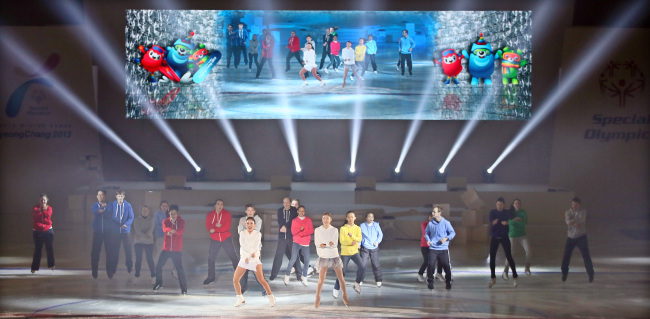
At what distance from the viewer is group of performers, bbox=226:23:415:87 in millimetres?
15719

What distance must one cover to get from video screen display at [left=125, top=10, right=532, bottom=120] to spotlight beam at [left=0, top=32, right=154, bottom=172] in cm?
127

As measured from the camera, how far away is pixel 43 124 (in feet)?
53.5

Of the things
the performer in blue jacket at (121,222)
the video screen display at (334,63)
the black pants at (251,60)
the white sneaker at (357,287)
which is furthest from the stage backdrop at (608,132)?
the performer in blue jacket at (121,222)

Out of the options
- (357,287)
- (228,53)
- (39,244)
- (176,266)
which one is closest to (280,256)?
(357,287)

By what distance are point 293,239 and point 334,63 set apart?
6.94 m

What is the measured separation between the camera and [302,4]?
16.2m

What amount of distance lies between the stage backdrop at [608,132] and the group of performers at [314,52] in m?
3.64

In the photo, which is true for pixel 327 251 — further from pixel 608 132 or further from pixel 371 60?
pixel 608 132

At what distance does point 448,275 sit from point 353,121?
7.77m

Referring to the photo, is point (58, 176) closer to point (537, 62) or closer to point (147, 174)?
point (147, 174)

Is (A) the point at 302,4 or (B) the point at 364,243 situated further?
(A) the point at 302,4

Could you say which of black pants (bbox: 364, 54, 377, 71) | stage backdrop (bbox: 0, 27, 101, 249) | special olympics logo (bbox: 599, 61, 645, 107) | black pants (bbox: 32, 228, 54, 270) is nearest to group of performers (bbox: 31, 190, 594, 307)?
black pants (bbox: 32, 228, 54, 270)

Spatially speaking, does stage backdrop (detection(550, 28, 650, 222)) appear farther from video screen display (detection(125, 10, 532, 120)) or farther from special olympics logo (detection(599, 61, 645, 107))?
video screen display (detection(125, 10, 532, 120))

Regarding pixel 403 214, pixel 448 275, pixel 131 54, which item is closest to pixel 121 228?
pixel 448 275
